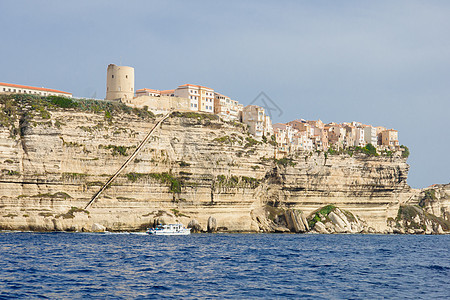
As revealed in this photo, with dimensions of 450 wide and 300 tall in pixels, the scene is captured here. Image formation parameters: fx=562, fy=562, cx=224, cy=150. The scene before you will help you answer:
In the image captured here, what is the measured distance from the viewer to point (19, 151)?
69.5 metres

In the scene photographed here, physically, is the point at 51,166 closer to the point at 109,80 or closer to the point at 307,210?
the point at 109,80

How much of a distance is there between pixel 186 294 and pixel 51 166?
46.6 m

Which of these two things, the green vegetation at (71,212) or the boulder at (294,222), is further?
the boulder at (294,222)

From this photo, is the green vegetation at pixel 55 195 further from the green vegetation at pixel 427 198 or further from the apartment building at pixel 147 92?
the green vegetation at pixel 427 198

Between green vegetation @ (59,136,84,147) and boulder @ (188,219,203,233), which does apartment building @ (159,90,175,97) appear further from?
green vegetation @ (59,136,84,147)

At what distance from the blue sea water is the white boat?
15855 millimetres

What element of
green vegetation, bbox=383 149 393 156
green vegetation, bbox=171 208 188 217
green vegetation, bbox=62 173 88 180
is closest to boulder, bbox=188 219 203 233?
green vegetation, bbox=171 208 188 217

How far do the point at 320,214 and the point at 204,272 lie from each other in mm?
61780

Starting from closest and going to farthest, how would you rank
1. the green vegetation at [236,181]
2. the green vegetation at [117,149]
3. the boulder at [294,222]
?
the green vegetation at [117,149], the green vegetation at [236,181], the boulder at [294,222]

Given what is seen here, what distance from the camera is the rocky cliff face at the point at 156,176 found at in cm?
6900

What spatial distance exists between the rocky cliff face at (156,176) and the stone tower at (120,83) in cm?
709

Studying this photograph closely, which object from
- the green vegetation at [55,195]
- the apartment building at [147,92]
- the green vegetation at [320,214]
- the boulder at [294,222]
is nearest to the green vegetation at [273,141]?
the boulder at [294,222]

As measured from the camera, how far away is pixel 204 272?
121ft

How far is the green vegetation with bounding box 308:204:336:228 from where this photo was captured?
94.4 metres
